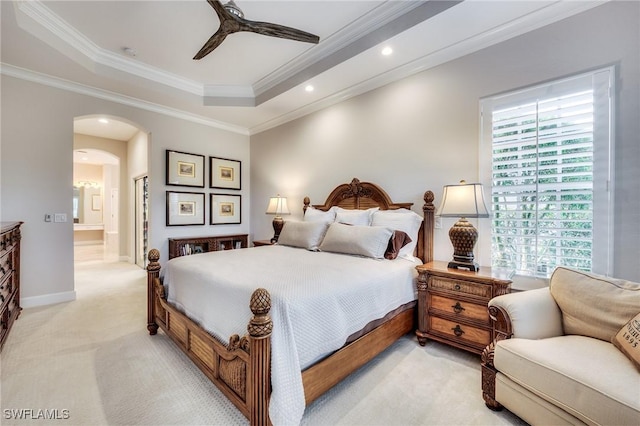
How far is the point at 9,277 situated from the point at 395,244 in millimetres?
3807

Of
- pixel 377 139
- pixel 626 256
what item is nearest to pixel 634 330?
pixel 626 256

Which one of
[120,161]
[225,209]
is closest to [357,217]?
[225,209]

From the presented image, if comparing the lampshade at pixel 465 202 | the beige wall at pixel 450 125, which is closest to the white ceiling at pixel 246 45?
the beige wall at pixel 450 125

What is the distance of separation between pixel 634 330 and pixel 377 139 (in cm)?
266

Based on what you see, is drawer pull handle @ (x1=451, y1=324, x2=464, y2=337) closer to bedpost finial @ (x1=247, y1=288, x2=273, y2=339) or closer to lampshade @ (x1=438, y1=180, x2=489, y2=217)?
lampshade @ (x1=438, y1=180, x2=489, y2=217)

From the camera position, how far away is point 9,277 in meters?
2.68

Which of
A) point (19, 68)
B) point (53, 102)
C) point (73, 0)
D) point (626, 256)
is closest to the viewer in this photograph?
point (626, 256)

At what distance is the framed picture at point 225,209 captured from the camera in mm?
5000

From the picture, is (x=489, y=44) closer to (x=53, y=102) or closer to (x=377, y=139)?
(x=377, y=139)

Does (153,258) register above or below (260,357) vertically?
above

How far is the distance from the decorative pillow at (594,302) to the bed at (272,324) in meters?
1.05

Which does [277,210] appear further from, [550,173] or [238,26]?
[550,173]

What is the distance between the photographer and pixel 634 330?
1.31 meters

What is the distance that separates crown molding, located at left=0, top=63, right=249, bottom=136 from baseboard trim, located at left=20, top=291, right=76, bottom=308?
2.64m
